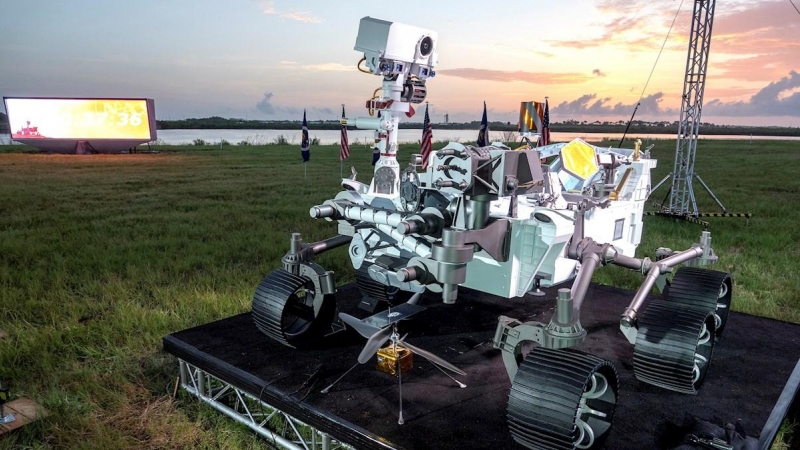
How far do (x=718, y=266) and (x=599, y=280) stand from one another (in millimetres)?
2651

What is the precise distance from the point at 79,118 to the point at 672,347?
36.9 m

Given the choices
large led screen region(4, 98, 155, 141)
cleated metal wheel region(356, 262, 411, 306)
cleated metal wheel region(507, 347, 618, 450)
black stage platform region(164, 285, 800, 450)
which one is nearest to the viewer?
cleated metal wheel region(507, 347, 618, 450)

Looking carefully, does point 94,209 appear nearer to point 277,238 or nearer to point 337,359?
point 277,238

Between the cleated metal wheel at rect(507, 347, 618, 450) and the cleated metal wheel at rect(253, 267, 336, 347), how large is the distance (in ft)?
7.81

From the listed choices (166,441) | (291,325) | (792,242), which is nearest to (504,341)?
(291,325)

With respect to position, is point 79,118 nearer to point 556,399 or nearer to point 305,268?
point 305,268

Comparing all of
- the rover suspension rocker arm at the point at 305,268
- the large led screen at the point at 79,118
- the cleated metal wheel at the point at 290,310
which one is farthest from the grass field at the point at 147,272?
the large led screen at the point at 79,118

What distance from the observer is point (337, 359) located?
17.3ft

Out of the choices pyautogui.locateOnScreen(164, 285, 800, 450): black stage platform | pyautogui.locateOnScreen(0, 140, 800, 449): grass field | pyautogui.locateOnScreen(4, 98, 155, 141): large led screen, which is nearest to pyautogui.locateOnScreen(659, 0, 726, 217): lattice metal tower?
pyautogui.locateOnScreen(0, 140, 800, 449): grass field

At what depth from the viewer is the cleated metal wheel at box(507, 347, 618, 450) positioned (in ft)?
11.7

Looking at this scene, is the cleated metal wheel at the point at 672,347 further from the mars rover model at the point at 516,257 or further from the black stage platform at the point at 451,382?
the black stage platform at the point at 451,382

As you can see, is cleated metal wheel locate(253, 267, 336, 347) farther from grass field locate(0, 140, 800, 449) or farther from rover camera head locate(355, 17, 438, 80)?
rover camera head locate(355, 17, 438, 80)

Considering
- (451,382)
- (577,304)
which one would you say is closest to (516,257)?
(577,304)

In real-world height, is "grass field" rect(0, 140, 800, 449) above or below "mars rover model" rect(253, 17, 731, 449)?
below
